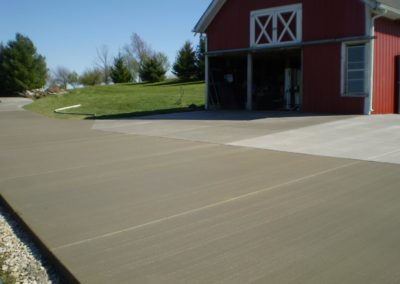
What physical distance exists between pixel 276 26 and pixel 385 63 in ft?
14.1

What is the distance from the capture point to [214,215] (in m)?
4.63

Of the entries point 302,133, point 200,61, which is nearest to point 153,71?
point 200,61

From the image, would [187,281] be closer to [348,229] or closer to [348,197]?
[348,229]

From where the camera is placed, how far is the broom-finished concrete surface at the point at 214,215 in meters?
3.37

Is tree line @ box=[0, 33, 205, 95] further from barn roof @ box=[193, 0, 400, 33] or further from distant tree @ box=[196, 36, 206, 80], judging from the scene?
barn roof @ box=[193, 0, 400, 33]

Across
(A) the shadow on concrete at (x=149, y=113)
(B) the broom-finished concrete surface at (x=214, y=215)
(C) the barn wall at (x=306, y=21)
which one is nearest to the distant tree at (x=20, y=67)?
(A) the shadow on concrete at (x=149, y=113)

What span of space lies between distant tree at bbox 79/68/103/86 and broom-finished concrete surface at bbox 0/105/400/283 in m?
49.9

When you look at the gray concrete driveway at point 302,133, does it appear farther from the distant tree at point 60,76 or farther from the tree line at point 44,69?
the distant tree at point 60,76

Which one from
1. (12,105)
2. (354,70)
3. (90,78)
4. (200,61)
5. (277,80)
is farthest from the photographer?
(90,78)

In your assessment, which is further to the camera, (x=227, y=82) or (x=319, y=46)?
(x=227, y=82)

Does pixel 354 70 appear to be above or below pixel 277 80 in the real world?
below

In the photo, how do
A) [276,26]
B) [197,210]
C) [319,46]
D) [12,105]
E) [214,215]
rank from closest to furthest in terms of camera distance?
[214,215] → [197,210] → [319,46] → [276,26] → [12,105]

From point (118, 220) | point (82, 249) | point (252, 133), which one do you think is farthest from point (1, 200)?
point (252, 133)

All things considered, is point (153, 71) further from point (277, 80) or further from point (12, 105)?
point (277, 80)
